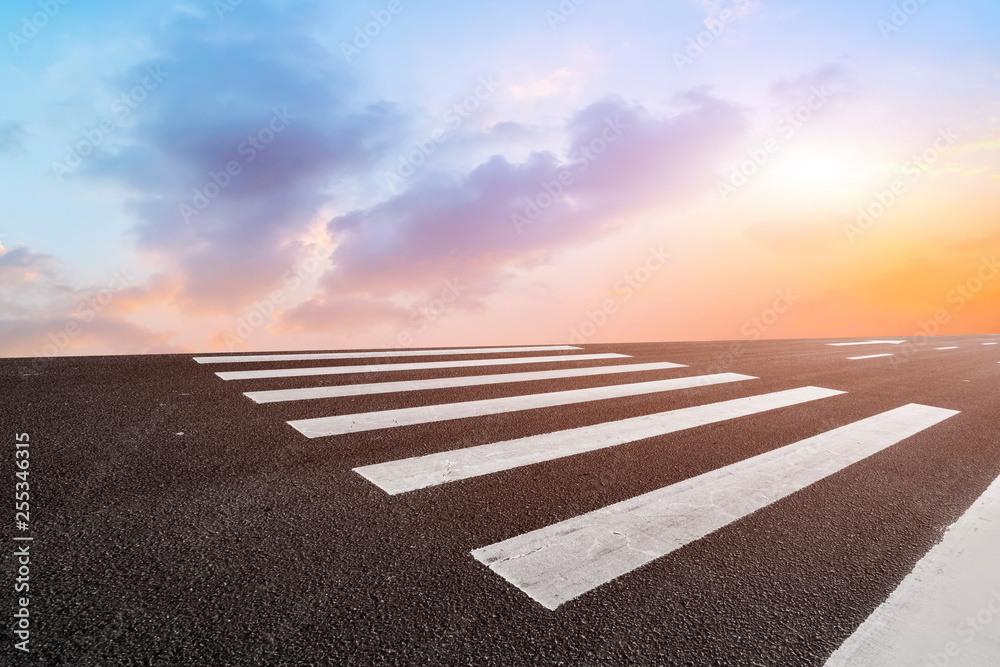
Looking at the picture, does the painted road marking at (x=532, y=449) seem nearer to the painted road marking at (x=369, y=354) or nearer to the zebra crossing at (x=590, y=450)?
the zebra crossing at (x=590, y=450)

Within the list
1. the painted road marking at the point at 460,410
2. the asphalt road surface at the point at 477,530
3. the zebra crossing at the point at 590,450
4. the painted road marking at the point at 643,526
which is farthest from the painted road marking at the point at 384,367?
the painted road marking at the point at 643,526

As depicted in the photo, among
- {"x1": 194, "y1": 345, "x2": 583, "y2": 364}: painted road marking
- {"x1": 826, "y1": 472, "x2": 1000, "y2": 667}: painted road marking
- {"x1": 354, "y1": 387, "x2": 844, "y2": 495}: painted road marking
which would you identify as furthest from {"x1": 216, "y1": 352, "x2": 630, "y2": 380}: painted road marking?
{"x1": 826, "y1": 472, "x2": 1000, "y2": 667}: painted road marking

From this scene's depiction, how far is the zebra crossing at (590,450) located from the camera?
2174 millimetres

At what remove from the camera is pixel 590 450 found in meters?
3.64

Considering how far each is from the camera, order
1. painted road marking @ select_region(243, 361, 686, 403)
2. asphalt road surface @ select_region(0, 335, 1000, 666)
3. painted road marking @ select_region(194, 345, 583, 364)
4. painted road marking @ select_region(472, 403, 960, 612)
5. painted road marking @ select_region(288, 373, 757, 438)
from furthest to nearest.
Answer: painted road marking @ select_region(194, 345, 583, 364)
painted road marking @ select_region(243, 361, 686, 403)
painted road marking @ select_region(288, 373, 757, 438)
painted road marking @ select_region(472, 403, 960, 612)
asphalt road surface @ select_region(0, 335, 1000, 666)

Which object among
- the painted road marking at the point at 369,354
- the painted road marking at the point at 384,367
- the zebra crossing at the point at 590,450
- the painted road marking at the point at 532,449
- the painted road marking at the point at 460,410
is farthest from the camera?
the painted road marking at the point at 369,354

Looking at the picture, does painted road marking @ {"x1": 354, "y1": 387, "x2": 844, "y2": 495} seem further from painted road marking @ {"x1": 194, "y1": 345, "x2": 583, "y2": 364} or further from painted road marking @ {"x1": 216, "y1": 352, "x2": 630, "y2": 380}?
painted road marking @ {"x1": 194, "y1": 345, "x2": 583, "y2": 364}

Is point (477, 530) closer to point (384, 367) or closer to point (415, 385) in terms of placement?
point (415, 385)

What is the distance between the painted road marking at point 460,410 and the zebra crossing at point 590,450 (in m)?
0.01

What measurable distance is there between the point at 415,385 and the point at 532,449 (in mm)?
2252

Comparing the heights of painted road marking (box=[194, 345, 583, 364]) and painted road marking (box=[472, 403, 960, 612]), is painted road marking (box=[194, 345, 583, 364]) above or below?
above

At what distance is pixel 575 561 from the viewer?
2.13 meters

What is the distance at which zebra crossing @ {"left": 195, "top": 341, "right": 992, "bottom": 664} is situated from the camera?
2174 millimetres

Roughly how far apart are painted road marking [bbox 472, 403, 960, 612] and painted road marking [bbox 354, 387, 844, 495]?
0.76 metres
